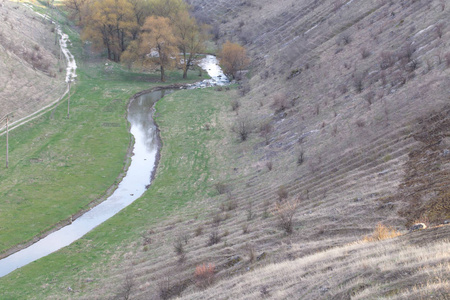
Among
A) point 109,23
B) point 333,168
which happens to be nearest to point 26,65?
point 109,23

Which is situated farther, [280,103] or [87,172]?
[280,103]

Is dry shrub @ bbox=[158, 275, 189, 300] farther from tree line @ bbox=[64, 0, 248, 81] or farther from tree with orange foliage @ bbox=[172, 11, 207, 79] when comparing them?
tree with orange foliage @ bbox=[172, 11, 207, 79]

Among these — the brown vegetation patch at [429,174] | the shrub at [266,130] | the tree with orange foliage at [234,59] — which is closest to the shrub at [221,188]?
the shrub at [266,130]

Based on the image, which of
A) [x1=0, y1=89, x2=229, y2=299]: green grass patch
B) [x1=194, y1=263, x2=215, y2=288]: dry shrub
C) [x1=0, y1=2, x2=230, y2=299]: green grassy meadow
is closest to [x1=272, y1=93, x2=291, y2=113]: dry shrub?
[x1=0, y1=89, x2=229, y2=299]: green grass patch

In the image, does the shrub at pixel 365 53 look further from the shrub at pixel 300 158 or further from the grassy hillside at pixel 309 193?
the shrub at pixel 300 158

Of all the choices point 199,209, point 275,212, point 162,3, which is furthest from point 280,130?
point 162,3

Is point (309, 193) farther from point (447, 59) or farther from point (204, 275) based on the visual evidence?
point (447, 59)

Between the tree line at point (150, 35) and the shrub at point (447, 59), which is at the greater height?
the tree line at point (150, 35)
